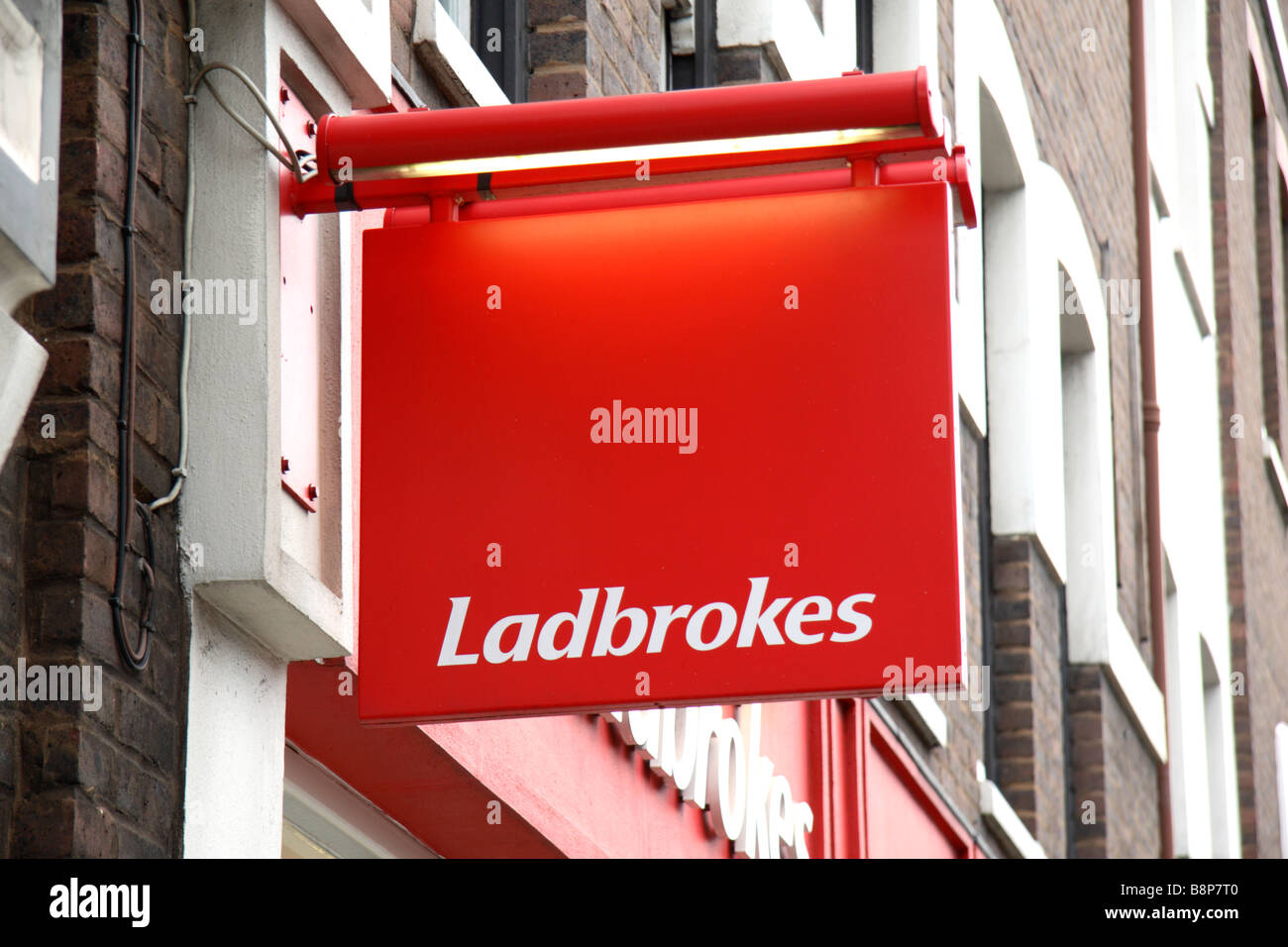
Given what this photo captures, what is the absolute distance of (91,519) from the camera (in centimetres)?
347

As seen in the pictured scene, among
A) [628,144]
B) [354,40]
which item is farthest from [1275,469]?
[628,144]

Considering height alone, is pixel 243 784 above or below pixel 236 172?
below

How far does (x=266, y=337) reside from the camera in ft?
12.7

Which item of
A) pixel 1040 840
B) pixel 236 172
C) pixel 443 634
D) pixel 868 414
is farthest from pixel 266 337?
pixel 1040 840

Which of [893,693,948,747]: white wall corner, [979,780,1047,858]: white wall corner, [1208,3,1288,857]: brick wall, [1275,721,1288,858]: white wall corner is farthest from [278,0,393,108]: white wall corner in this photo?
[1275,721,1288,858]: white wall corner

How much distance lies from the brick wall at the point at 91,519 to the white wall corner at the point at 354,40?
416 mm

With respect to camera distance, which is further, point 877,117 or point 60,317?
point 877,117

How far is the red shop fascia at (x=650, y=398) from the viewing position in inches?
149

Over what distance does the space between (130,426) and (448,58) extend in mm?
1823

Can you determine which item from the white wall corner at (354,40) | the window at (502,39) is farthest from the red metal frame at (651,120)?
the window at (502,39)

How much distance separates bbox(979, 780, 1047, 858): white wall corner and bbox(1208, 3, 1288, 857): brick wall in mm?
6471

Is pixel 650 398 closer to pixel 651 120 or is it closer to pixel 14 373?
pixel 651 120
